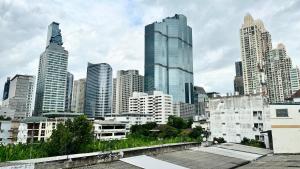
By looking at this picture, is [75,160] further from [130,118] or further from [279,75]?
[279,75]

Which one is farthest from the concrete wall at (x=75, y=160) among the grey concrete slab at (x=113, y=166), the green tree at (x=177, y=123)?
the green tree at (x=177, y=123)

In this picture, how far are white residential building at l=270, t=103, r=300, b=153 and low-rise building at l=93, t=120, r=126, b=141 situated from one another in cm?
6773

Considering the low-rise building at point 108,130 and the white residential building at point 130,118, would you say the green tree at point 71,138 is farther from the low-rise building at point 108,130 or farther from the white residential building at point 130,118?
the white residential building at point 130,118

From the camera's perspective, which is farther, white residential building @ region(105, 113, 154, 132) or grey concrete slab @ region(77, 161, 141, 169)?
white residential building @ region(105, 113, 154, 132)

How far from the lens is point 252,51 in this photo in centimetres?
16275

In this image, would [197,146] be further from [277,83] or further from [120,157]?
[277,83]

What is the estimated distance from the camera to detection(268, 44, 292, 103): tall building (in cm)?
16262

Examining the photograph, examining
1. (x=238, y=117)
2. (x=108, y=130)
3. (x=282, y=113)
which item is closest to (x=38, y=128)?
(x=108, y=130)

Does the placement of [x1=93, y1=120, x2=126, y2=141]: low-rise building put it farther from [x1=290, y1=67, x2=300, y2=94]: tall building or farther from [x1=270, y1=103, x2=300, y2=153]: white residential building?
[x1=290, y1=67, x2=300, y2=94]: tall building

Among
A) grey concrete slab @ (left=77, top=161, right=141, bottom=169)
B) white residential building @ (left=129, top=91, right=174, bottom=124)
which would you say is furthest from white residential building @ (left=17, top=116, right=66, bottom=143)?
white residential building @ (left=129, top=91, right=174, bottom=124)

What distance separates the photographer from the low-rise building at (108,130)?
97.3 m

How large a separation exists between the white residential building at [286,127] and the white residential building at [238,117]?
1636 cm

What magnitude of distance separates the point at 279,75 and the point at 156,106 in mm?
80871

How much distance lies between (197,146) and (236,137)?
2646cm
